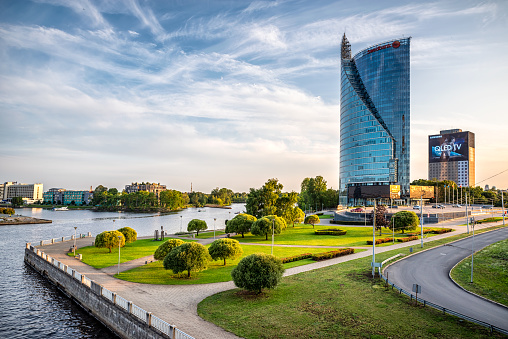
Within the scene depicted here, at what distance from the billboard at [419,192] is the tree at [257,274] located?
5355 inches

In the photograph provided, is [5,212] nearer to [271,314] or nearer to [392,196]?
[271,314]

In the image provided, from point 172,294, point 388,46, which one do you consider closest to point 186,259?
point 172,294

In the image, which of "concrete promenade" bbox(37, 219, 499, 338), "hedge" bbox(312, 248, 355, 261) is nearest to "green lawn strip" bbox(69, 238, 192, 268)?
"concrete promenade" bbox(37, 219, 499, 338)

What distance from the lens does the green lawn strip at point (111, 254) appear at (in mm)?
40406

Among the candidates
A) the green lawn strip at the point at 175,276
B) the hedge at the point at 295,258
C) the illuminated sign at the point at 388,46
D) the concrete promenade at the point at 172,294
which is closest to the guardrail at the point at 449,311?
the concrete promenade at the point at 172,294

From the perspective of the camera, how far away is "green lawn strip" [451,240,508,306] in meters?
26.7

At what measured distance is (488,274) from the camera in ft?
106

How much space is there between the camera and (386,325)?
19.7 metres

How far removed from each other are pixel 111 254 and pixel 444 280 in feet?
137

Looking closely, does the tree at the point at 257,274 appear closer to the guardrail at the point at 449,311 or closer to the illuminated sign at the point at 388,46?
the guardrail at the point at 449,311

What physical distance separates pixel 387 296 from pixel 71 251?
1709 inches

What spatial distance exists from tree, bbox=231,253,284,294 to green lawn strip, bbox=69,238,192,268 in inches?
831

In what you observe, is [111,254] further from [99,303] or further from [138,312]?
[138,312]

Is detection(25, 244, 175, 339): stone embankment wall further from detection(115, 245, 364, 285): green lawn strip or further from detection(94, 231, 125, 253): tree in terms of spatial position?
detection(94, 231, 125, 253): tree
